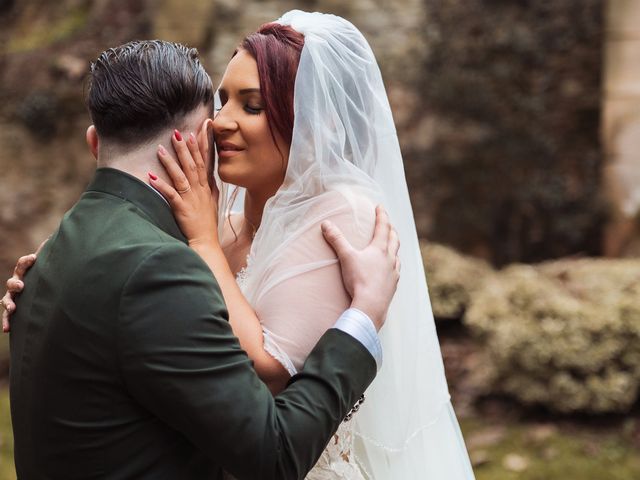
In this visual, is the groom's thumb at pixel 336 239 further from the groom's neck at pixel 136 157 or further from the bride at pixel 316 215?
the groom's neck at pixel 136 157

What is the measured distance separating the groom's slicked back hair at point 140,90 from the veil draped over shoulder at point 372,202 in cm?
42

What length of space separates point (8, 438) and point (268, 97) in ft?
14.9

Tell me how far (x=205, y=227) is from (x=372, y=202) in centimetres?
51

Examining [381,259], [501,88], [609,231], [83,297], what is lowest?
[609,231]

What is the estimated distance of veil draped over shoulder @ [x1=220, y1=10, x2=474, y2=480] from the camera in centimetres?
227

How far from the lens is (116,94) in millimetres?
1828

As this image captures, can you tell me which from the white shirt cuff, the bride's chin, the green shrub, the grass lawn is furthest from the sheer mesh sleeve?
the green shrub

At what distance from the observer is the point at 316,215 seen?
2238mm

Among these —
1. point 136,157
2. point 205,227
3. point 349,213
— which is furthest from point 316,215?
point 136,157

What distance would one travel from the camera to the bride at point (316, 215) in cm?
203

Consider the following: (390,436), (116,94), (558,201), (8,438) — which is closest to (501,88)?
(558,201)

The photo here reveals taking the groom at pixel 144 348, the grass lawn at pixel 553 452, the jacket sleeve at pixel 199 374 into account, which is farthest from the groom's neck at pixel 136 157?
the grass lawn at pixel 553 452

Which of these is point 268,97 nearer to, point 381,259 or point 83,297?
point 381,259

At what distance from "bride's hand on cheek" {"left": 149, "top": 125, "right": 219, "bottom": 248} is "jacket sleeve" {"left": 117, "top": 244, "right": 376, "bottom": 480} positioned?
26cm
